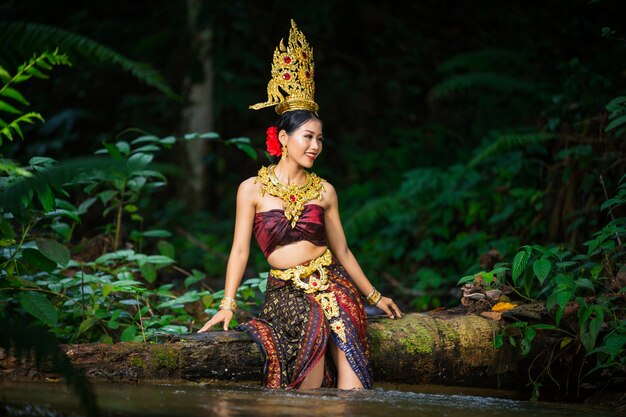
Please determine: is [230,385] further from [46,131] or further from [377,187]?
[46,131]

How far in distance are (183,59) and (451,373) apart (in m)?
6.29

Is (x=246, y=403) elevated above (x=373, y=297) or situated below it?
below

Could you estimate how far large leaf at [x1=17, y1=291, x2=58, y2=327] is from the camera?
137 inches

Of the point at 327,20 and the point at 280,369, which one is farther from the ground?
the point at 327,20

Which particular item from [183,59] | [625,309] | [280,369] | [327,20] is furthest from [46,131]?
[625,309]

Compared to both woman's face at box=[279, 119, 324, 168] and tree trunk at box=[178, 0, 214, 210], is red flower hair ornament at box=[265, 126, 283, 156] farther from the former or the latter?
tree trunk at box=[178, 0, 214, 210]

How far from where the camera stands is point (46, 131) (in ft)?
34.1

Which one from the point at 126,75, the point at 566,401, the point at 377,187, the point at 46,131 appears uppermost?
the point at 126,75

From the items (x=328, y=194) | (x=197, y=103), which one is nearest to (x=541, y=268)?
(x=328, y=194)

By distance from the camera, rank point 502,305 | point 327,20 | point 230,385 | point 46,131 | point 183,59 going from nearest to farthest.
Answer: point 230,385, point 502,305, point 183,59, point 327,20, point 46,131

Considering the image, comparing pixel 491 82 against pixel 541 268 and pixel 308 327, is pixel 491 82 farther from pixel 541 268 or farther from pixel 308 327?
pixel 308 327

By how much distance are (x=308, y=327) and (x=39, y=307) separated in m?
1.31

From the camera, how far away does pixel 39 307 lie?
3.52 metres

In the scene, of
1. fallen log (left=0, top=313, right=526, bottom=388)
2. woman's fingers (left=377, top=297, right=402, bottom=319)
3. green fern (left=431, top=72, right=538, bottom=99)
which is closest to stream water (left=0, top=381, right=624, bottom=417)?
fallen log (left=0, top=313, right=526, bottom=388)
